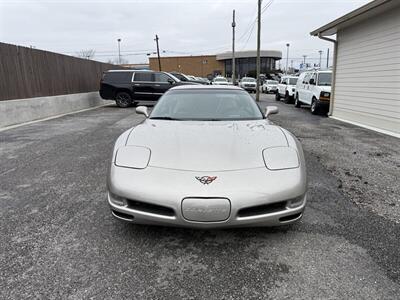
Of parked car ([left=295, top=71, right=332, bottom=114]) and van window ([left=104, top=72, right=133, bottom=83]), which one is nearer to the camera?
parked car ([left=295, top=71, right=332, bottom=114])

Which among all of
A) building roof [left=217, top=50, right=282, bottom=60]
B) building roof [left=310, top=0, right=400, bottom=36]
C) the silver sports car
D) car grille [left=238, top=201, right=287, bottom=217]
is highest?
building roof [left=217, top=50, right=282, bottom=60]

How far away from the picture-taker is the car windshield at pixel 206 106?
3832mm

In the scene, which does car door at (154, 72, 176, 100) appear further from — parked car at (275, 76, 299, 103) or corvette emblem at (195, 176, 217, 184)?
corvette emblem at (195, 176, 217, 184)

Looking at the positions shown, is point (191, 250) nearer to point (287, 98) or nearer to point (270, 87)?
point (287, 98)

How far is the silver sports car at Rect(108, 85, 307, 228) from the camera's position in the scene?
2346 millimetres

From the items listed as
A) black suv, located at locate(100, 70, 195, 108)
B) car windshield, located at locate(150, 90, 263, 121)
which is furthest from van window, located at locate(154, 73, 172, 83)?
car windshield, located at locate(150, 90, 263, 121)

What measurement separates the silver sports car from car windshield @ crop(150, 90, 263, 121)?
26.1 inches

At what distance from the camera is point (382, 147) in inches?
267

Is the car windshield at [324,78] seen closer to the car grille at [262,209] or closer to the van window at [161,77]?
the van window at [161,77]

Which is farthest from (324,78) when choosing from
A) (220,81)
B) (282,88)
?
(220,81)

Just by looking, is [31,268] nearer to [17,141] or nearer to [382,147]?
[17,141]

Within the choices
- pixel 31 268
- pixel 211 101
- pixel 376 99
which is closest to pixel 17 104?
pixel 211 101

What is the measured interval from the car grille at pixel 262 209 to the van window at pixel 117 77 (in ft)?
46.7

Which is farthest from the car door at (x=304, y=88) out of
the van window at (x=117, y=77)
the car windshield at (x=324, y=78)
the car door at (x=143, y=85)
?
the van window at (x=117, y=77)
